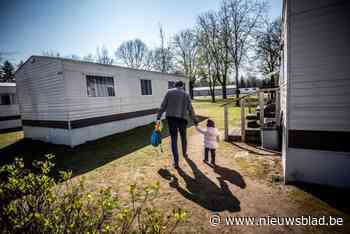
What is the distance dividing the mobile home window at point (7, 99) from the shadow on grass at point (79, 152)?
23.5 ft

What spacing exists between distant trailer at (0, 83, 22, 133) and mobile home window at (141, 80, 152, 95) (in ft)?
33.6

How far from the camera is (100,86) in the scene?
8172 millimetres

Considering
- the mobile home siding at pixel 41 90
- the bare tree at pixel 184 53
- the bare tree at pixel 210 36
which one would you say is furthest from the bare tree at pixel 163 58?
the mobile home siding at pixel 41 90

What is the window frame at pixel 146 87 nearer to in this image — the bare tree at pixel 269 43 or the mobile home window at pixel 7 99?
the mobile home window at pixel 7 99

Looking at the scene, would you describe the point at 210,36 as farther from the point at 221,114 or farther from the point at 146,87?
the point at 146,87

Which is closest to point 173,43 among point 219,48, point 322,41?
point 219,48

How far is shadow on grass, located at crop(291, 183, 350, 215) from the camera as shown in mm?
2552

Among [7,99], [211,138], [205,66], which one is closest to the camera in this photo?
[211,138]

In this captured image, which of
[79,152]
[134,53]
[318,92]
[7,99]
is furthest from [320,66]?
[134,53]

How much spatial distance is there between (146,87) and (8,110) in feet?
35.3

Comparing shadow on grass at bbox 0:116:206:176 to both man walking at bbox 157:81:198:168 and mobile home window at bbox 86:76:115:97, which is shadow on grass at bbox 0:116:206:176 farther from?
man walking at bbox 157:81:198:168

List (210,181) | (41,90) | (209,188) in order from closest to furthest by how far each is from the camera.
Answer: (209,188), (210,181), (41,90)

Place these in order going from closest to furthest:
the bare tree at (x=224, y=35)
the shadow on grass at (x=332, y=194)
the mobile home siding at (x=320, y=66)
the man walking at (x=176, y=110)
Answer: the shadow on grass at (x=332, y=194) → the mobile home siding at (x=320, y=66) → the man walking at (x=176, y=110) → the bare tree at (x=224, y=35)

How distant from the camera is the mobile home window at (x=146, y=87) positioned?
1080 centimetres
